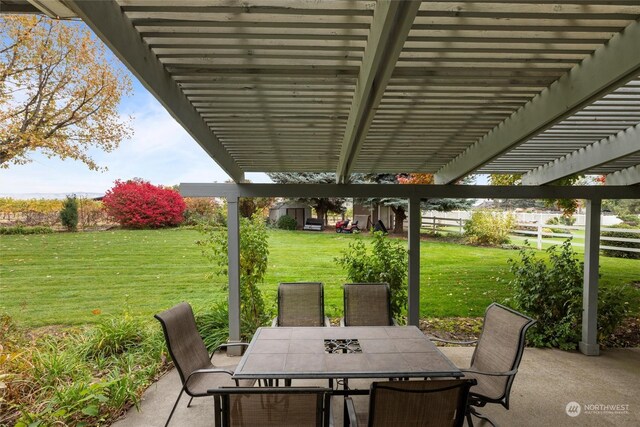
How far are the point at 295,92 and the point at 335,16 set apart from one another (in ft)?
2.61

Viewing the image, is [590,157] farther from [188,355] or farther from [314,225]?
[314,225]

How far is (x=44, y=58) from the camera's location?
7.27 m

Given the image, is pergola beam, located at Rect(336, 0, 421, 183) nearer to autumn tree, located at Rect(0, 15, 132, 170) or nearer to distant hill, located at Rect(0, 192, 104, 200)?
autumn tree, located at Rect(0, 15, 132, 170)

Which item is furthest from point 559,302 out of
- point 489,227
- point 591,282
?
point 489,227

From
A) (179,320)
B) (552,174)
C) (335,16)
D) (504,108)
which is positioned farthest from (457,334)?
(335,16)

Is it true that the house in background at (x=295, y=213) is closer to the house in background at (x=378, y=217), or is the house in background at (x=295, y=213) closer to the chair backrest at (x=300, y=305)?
the house in background at (x=378, y=217)

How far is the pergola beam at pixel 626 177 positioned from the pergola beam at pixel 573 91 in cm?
255

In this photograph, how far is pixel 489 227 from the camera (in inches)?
347

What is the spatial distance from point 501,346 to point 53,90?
31.6ft

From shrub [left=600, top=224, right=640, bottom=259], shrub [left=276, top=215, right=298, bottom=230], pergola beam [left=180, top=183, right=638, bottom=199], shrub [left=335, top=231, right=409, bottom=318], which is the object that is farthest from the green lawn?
shrub [left=276, top=215, right=298, bottom=230]

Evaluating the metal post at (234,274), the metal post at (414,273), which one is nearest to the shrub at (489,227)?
the metal post at (414,273)

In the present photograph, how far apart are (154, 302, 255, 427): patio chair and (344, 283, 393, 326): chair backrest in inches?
61.1

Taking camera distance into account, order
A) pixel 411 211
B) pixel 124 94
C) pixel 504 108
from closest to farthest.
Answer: pixel 504 108
pixel 411 211
pixel 124 94

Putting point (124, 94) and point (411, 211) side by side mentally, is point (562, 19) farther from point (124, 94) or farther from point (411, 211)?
point (124, 94)
